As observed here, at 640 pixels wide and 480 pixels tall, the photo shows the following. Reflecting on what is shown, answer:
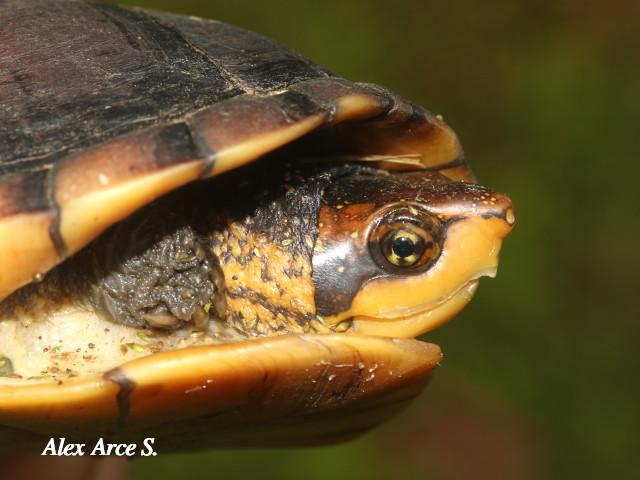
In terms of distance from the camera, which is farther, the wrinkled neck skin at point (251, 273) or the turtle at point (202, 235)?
the wrinkled neck skin at point (251, 273)

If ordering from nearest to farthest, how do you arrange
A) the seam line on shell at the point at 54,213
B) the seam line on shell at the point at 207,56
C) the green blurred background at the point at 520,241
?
the seam line on shell at the point at 54,213 < the seam line on shell at the point at 207,56 < the green blurred background at the point at 520,241

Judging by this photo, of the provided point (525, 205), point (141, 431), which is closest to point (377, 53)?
point (525, 205)

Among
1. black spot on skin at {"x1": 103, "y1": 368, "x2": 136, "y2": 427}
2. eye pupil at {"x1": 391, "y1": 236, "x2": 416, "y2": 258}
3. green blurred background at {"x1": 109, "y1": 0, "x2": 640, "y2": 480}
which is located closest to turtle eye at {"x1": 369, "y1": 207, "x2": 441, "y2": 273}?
eye pupil at {"x1": 391, "y1": 236, "x2": 416, "y2": 258}

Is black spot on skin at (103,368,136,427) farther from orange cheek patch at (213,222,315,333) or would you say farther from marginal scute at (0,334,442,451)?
orange cheek patch at (213,222,315,333)

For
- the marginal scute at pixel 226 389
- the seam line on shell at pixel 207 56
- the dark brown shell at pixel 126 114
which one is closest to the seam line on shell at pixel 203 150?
the dark brown shell at pixel 126 114

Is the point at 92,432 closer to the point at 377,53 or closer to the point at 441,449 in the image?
the point at 441,449

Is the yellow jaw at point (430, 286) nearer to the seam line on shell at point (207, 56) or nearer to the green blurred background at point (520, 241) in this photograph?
the seam line on shell at point (207, 56)

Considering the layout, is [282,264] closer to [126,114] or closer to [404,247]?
[404,247]

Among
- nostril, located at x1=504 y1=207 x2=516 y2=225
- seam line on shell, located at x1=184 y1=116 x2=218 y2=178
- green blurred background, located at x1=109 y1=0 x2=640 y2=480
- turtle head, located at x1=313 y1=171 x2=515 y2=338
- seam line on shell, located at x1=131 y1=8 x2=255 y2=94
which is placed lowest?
green blurred background, located at x1=109 y1=0 x2=640 y2=480
